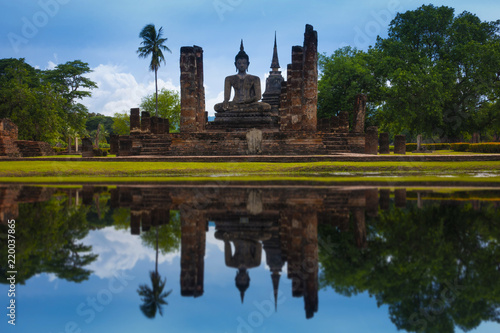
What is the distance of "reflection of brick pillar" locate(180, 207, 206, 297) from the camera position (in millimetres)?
3231

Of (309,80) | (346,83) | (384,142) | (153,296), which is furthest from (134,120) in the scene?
(153,296)

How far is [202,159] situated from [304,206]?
10.1 meters

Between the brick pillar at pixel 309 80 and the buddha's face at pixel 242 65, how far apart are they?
6220 mm

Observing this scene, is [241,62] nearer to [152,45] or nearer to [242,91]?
[242,91]

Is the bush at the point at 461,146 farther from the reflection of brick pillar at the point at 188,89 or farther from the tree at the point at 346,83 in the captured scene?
the reflection of brick pillar at the point at 188,89

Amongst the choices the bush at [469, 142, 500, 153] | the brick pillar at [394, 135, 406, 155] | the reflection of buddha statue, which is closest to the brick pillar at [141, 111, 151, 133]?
the reflection of buddha statue

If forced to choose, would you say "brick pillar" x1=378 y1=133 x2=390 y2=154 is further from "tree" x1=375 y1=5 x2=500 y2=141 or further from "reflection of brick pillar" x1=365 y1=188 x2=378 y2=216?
"reflection of brick pillar" x1=365 y1=188 x2=378 y2=216

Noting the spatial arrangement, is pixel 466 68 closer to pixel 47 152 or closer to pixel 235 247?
pixel 47 152

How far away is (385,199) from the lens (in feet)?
25.8

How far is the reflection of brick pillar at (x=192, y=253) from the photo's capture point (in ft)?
10.6

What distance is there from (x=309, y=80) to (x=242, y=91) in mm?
5977

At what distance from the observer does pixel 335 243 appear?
176 inches

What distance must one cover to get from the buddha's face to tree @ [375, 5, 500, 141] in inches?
560

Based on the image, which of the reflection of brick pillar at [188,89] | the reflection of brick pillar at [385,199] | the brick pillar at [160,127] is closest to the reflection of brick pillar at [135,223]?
the reflection of brick pillar at [385,199]
